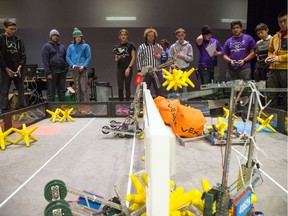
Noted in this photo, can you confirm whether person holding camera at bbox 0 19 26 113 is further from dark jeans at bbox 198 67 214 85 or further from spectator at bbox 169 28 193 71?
dark jeans at bbox 198 67 214 85

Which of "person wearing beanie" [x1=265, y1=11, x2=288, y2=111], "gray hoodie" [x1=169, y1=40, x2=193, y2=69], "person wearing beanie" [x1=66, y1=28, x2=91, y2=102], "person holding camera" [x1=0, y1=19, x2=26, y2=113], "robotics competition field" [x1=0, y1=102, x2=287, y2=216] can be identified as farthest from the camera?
"person wearing beanie" [x1=66, y1=28, x2=91, y2=102]

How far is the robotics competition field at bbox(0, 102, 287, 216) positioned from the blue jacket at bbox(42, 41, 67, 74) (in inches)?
69.3

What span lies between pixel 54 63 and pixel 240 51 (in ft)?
10.3

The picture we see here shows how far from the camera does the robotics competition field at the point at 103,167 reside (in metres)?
1.59

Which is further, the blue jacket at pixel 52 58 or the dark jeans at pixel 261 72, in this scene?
the blue jacket at pixel 52 58

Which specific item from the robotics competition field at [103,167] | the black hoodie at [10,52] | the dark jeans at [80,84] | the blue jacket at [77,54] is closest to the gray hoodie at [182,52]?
the blue jacket at [77,54]

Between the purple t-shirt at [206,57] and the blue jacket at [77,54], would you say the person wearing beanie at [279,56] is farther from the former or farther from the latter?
the blue jacket at [77,54]

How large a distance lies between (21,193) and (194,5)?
674cm

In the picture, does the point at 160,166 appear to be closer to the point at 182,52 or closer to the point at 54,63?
the point at 182,52

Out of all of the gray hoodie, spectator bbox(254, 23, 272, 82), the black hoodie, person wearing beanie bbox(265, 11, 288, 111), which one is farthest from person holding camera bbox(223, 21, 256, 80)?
the black hoodie

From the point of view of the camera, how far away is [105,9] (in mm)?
6980

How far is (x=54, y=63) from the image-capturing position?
462 centimetres

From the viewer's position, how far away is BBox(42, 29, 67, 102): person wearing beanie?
4609mm

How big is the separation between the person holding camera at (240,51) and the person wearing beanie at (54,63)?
9.37 ft
